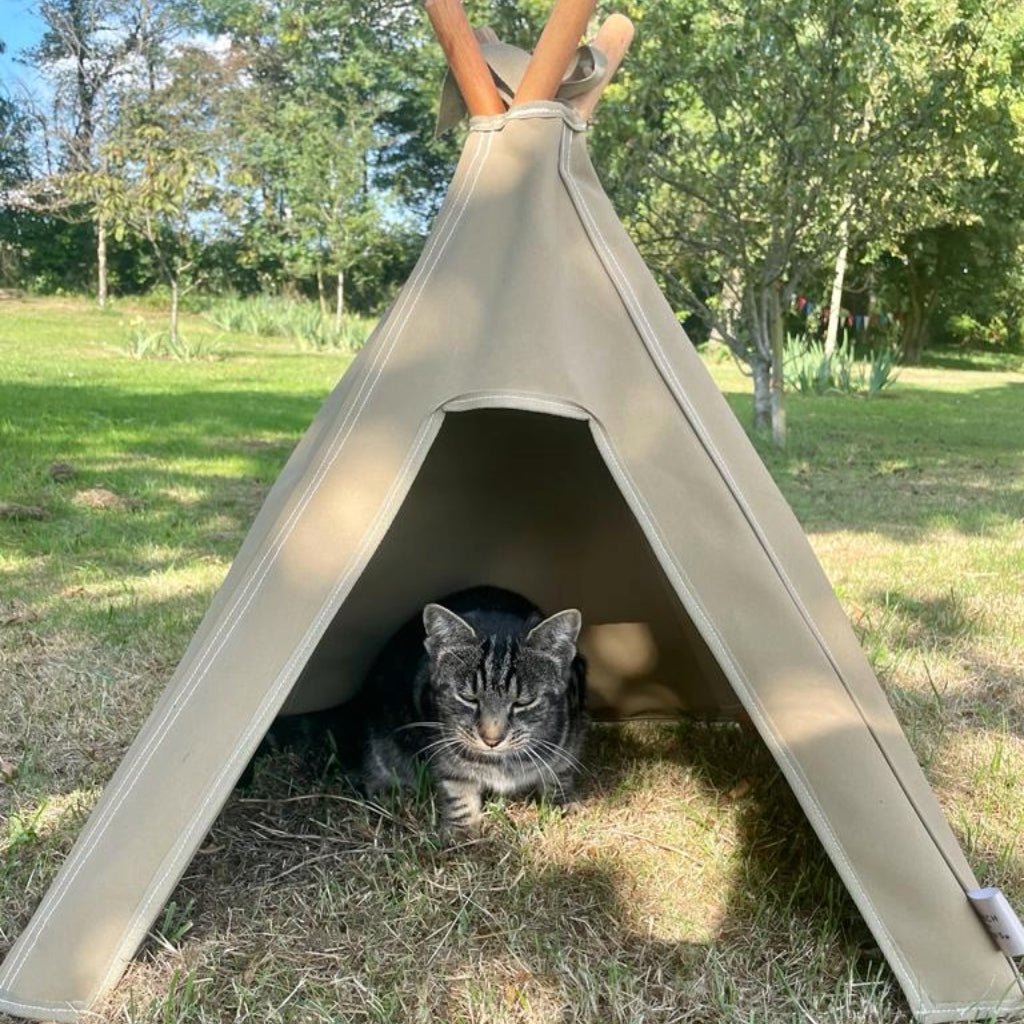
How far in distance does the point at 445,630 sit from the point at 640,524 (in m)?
0.80

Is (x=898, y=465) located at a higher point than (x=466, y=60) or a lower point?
lower

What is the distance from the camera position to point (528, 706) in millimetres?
2998

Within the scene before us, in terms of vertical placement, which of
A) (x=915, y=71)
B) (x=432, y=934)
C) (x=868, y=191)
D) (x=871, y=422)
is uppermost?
(x=915, y=71)

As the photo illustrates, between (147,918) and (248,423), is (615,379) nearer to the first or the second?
(147,918)

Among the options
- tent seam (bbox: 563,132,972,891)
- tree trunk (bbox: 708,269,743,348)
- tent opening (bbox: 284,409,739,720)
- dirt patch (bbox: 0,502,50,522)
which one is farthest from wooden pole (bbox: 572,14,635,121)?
tree trunk (bbox: 708,269,743,348)

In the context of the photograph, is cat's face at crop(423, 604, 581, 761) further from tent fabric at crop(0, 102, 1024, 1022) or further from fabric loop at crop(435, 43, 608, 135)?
fabric loop at crop(435, 43, 608, 135)

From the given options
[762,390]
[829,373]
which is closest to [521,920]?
[762,390]

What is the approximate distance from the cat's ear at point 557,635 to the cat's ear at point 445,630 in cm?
17

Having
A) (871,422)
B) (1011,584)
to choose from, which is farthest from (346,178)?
(1011,584)

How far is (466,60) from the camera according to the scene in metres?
2.54

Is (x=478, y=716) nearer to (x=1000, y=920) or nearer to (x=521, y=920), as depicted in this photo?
(x=521, y=920)

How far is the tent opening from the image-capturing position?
3375 millimetres

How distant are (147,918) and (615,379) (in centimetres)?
141

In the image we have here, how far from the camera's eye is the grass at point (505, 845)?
2312mm
